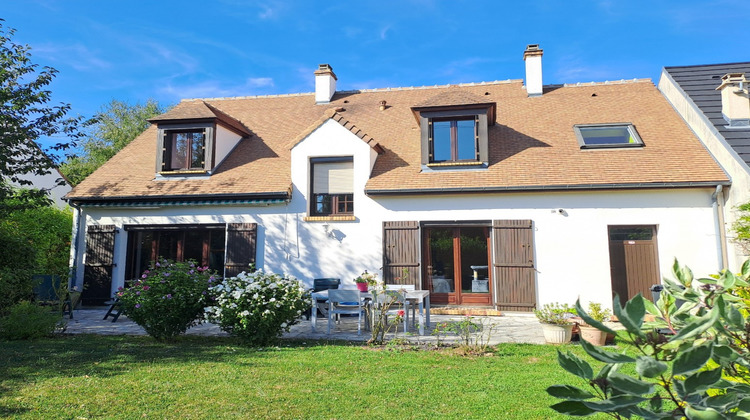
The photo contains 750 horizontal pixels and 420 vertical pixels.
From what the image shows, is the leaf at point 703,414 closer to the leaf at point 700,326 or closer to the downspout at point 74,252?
the leaf at point 700,326

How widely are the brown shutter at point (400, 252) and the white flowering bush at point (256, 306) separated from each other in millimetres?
4777

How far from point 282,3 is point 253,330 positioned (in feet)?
25.8

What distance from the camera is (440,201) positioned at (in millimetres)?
13242

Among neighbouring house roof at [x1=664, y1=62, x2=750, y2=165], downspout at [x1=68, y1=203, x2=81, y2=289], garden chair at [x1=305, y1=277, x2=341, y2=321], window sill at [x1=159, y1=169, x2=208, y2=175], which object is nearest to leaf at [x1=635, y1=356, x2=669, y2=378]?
garden chair at [x1=305, y1=277, x2=341, y2=321]

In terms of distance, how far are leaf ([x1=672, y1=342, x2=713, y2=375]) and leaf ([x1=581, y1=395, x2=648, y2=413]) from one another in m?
0.13

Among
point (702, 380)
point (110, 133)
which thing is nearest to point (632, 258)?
point (702, 380)

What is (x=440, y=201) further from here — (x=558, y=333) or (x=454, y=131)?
(x=558, y=333)

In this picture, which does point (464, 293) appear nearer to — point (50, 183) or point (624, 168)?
point (624, 168)

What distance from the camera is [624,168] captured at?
12.7 meters

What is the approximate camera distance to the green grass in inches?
196

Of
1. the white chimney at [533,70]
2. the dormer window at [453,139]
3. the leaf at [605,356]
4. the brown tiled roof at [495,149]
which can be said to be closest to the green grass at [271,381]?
the leaf at [605,356]

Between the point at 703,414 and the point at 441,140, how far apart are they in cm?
1336

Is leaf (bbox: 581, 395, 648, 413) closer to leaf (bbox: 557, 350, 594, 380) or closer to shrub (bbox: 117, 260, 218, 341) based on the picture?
leaf (bbox: 557, 350, 594, 380)

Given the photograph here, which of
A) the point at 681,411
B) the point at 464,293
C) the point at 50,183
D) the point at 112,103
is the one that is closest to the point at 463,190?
the point at 464,293
